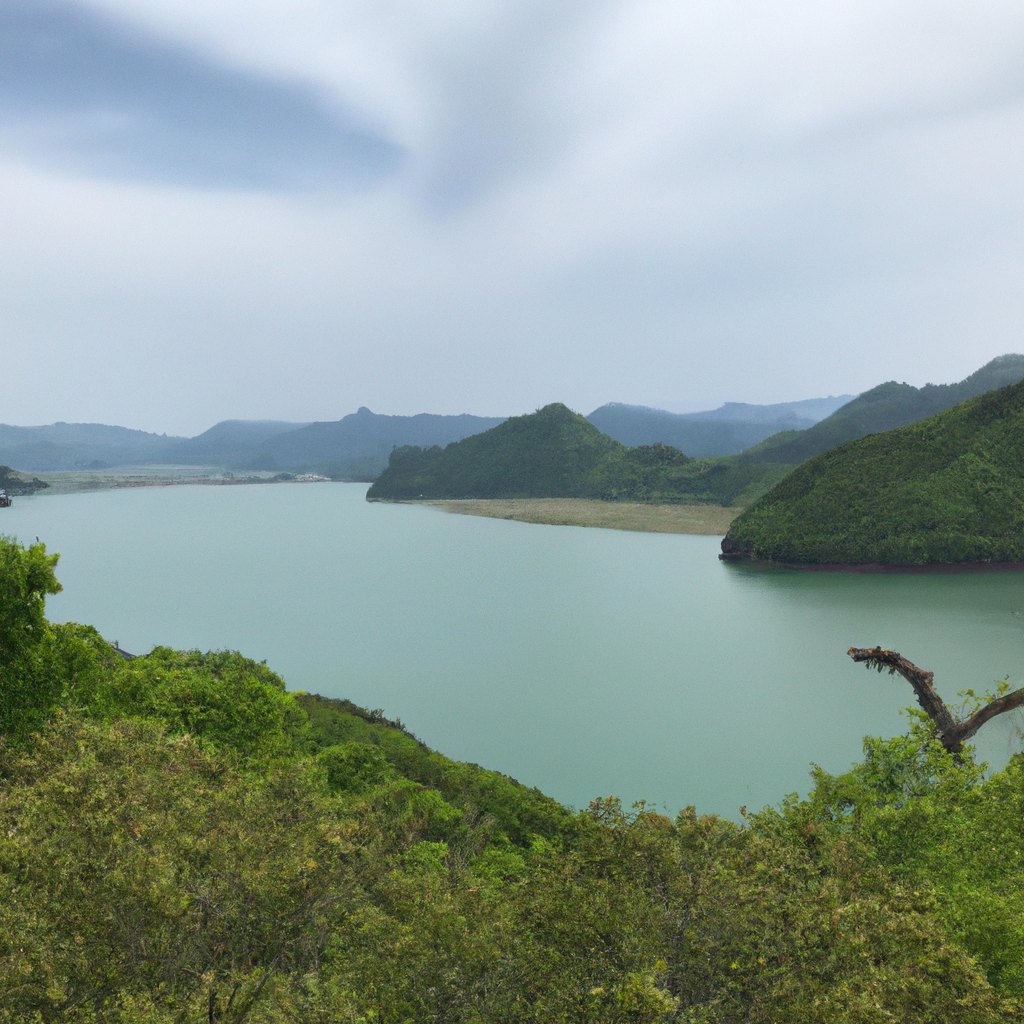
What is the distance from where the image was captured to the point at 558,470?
122312 millimetres

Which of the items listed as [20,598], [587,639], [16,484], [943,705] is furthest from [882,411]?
[16,484]

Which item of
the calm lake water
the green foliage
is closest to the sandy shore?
the calm lake water

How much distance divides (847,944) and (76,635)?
52.8 feet

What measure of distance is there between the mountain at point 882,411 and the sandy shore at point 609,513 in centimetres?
3969

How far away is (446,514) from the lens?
331ft

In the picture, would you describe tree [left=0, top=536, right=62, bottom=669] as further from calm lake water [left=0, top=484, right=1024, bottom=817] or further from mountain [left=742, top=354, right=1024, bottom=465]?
mountain [left=742, top=354, right=1024, bottom=465]

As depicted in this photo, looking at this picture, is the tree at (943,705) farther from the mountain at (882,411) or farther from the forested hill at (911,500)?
the mountain at (882,411)

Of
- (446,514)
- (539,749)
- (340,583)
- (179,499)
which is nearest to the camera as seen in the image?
(539,749)

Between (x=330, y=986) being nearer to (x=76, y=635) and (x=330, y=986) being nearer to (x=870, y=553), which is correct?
(x=76, y=635)

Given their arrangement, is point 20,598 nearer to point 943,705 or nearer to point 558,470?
point 943,705

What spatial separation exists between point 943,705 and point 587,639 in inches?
802

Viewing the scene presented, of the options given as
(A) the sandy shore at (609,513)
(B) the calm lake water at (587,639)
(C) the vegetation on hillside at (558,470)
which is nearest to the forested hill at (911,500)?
(B) the calm lake water at (587,639)

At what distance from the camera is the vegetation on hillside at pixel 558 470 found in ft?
347

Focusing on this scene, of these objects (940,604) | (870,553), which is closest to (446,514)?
(870,553)
